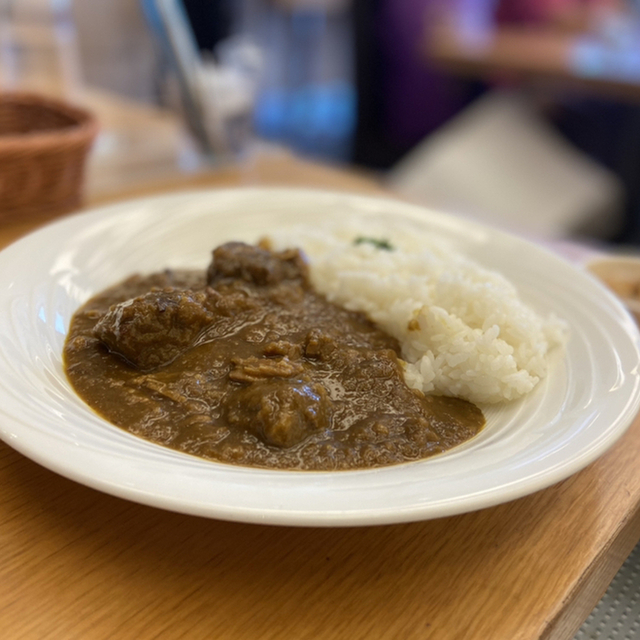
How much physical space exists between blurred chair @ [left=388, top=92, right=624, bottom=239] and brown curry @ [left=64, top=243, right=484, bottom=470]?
401 cm

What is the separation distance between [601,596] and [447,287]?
3.09ft

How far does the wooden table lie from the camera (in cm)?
113

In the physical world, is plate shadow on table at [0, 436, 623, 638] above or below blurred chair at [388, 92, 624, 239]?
above

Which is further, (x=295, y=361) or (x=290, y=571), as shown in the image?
(x=295, y=361)

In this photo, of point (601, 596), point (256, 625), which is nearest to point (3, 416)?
point (256, 625)

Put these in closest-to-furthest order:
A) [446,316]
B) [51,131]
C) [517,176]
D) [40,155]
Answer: [446,316], [40,155], [51,131], [517,176]

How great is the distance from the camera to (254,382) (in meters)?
1.54

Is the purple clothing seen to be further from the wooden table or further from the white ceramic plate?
the wooden table

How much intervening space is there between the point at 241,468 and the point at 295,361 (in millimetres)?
428

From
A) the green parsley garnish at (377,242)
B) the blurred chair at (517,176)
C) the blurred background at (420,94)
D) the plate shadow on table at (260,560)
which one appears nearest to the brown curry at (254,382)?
the plate shadow on table at (260,560)

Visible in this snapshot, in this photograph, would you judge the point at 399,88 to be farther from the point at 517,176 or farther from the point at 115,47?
the point at 115,47

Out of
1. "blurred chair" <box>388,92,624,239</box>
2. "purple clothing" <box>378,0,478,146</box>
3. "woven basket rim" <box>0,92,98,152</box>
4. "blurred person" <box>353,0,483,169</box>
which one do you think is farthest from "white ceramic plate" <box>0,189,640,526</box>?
"purple clothing" <box>378,0,478,146</box>

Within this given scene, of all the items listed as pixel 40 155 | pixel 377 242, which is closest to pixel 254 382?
pixel 377 242

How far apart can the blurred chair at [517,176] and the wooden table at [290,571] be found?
14.6ft
